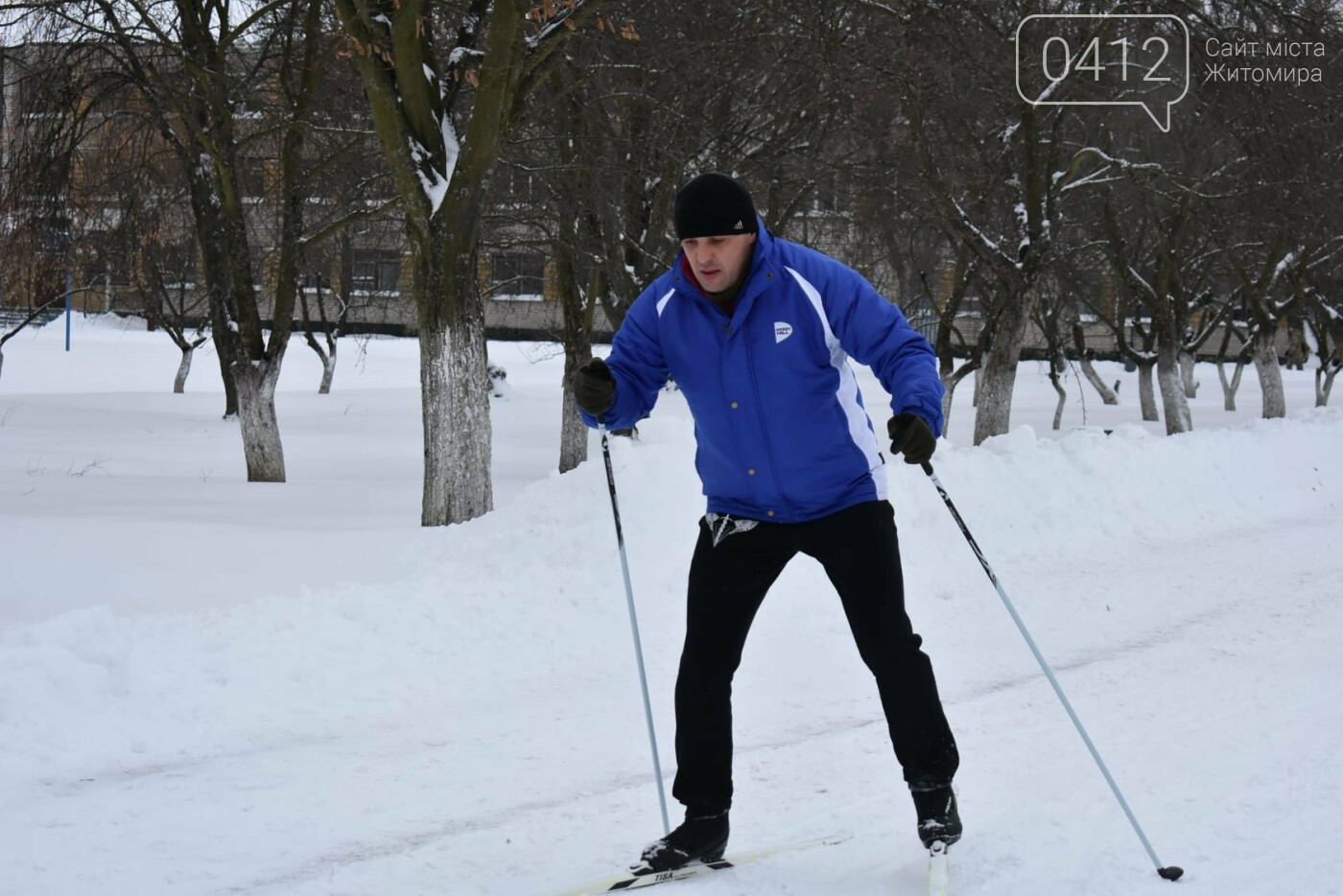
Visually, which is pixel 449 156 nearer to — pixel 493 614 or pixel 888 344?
pixel 493 614

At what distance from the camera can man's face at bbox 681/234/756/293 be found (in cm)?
368

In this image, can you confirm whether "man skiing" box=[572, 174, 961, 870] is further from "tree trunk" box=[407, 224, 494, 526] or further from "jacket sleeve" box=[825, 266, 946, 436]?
"tree trunk" box=[407, 224, 494, 526]

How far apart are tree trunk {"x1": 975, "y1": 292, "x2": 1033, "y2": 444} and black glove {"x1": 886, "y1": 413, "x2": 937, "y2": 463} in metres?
14.4

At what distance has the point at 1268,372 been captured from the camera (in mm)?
27250

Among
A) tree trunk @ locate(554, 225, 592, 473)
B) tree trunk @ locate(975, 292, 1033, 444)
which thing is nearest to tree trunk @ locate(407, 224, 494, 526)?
tree trunk @ locate(554, 225, 592, 473)

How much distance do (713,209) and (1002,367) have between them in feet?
49.4

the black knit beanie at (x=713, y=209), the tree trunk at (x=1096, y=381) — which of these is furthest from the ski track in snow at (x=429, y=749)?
the tree trunk at (x=1096, y=381)

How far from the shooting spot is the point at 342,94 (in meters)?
15.3

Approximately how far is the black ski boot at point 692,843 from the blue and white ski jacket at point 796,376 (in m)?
0.88

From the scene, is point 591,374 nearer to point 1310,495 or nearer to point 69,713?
point 69,713

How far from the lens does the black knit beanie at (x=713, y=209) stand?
3654mm

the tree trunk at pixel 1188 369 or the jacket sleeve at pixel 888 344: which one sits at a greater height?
the jacket sleeve at pixel 888 344

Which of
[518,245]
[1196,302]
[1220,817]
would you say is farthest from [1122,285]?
[1220,817]

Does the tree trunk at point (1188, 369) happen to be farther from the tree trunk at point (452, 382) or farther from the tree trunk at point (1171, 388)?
the tree trunk at point (452, 382)
